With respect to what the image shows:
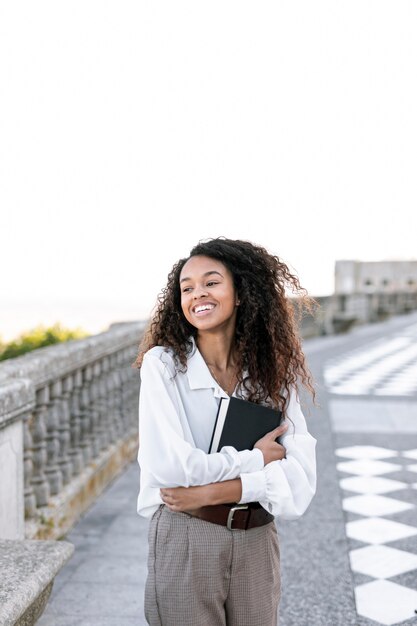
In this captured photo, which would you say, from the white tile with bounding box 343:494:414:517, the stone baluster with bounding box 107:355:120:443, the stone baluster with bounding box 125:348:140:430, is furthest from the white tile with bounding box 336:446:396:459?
the stone baluster with bounding box 107:355:120:443

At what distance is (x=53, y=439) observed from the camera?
151 inches

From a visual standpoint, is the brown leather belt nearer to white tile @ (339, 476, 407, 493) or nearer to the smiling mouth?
the smiling mouth

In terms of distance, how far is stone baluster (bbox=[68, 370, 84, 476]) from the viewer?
4297mm

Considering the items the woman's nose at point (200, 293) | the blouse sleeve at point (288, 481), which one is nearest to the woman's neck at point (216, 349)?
the woman's nose at point (200, 293)

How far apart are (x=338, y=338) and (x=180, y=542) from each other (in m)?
17.1

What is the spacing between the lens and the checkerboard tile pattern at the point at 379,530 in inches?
122

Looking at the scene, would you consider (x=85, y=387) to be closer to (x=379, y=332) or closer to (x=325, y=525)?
(x=325, y=525)

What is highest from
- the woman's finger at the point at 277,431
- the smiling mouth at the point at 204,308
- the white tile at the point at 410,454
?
the smiling mouth at the point at 204,308

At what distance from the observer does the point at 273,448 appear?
1.80 meters

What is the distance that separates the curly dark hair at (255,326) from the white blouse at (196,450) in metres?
0.06

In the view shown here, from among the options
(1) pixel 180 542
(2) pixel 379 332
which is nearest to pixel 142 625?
(1) pixel 180 542

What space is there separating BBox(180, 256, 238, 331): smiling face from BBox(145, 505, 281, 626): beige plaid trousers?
476 millimetres

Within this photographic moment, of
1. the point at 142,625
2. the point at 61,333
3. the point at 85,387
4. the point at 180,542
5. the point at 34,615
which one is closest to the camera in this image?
the point at 180,542

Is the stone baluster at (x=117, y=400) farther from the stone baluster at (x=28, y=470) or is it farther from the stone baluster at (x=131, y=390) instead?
the stone baluster at (x=28, y=470)
